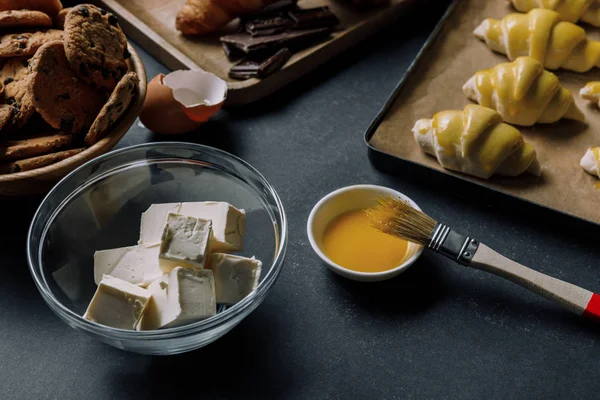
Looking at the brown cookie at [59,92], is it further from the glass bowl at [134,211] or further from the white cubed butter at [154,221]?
the white cubed butter at [154,221]

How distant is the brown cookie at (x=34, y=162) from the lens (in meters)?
1.21

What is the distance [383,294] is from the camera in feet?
4.03

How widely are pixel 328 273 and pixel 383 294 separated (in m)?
0.12

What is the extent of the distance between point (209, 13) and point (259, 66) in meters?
0.26

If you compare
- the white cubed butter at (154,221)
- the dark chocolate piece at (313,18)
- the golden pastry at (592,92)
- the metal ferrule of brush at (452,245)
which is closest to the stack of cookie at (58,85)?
the white cubed butter at (154,221)

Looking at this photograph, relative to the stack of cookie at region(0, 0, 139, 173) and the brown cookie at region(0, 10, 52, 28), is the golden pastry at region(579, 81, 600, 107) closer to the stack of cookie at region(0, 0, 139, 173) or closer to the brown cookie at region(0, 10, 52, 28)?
the stack of cookie at region(0, 0, 139, 173)

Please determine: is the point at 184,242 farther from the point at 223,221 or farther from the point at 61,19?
the point at 61,19

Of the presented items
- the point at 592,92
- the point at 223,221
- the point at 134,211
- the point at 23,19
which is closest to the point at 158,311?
the point at 223,221

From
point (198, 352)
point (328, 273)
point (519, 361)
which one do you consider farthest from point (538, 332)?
point (198, 352)

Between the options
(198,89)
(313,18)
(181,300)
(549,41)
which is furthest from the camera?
(313,18)

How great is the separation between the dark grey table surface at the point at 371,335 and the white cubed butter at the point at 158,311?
14cm

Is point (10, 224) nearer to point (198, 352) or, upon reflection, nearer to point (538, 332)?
point (198, 352)

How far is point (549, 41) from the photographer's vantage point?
5.49ft

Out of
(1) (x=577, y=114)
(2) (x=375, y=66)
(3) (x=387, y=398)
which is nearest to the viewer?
(3) (x=387, y=398)
